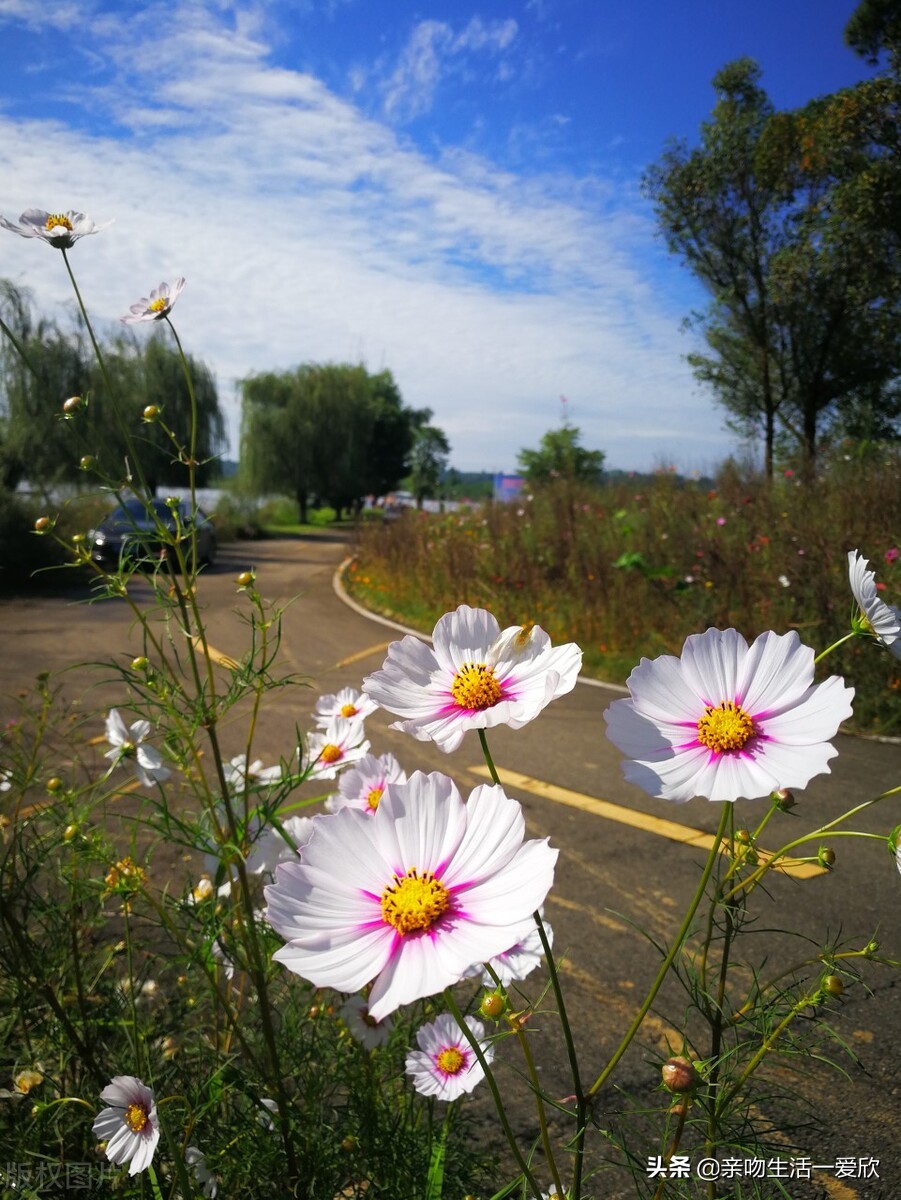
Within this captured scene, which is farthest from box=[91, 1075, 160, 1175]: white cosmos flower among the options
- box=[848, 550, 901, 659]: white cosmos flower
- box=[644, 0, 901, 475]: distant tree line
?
box=[644, 0, 901, 475]: distant tree line

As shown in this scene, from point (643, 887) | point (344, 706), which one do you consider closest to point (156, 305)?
point (344, 706)

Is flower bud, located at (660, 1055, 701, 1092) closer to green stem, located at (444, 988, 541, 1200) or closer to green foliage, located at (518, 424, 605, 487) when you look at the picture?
green stem, located at (444, 988, 541, 1200)

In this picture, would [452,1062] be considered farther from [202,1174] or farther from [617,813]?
[617,813]

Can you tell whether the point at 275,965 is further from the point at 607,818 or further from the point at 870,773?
the point at 870,773

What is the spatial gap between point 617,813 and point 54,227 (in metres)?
3.61

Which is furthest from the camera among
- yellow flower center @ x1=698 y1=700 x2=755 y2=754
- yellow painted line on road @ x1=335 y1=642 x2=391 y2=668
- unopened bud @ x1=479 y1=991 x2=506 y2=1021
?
yellow painted line on road @ x1=335 y1=642 x2=391 y2=668

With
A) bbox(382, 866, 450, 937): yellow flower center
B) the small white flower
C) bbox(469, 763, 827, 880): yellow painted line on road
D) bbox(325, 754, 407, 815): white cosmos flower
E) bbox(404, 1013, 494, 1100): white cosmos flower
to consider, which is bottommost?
bbox(469, 763, 827, 880): yellow painted line on road

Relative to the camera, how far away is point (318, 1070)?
1.53 m

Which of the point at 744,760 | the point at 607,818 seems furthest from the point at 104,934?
the point at 744,760

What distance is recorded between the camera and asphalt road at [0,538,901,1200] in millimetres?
2047

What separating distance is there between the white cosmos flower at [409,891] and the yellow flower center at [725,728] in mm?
213

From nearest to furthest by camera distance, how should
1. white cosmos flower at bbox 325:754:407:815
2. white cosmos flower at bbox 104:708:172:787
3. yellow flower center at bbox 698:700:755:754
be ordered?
yellow flower center at bbox 698:700:755:754 < white cosmos flower at bbox 325:754:407:815 < white cosmos flower at bbox 104:708:172:787

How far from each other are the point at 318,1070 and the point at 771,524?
273 inches

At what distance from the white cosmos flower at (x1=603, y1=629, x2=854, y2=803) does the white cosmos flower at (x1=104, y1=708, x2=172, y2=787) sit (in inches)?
40.6
